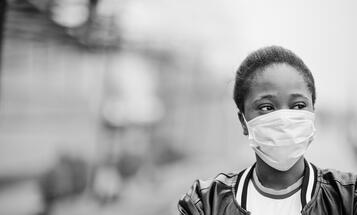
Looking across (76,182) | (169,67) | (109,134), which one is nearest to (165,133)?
(169,67)

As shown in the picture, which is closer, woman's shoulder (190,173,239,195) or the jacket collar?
the jacket collar

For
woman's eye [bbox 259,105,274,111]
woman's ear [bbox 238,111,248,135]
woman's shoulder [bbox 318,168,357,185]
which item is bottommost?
woman's shoulder [bbox 318,168,357,185]

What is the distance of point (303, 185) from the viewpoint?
1.53 metres

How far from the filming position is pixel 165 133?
1434 centimetres

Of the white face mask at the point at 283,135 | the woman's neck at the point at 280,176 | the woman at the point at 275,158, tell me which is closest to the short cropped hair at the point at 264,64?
the woman at the point at 275,158

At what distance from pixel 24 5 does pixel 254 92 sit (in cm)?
303

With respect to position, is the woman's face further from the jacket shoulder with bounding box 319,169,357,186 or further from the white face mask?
the jacket shoulder with bounding box 319,169,357,186

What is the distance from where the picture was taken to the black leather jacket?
146cm

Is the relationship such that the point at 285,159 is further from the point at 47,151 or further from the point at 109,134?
the point at 109,134

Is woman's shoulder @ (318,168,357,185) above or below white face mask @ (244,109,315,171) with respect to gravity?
below

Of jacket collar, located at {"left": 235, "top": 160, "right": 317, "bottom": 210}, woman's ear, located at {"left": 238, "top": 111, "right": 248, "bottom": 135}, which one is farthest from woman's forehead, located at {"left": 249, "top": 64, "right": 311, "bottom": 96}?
jacket collar, located at {"left": 235, "top": 160, "right": 317, "bottom": 210}

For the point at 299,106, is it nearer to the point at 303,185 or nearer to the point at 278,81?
the point at 278,81

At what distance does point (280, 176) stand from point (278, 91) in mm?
286

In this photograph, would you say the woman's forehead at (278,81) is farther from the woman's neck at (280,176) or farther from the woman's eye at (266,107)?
the woman's neck at (280,176)
